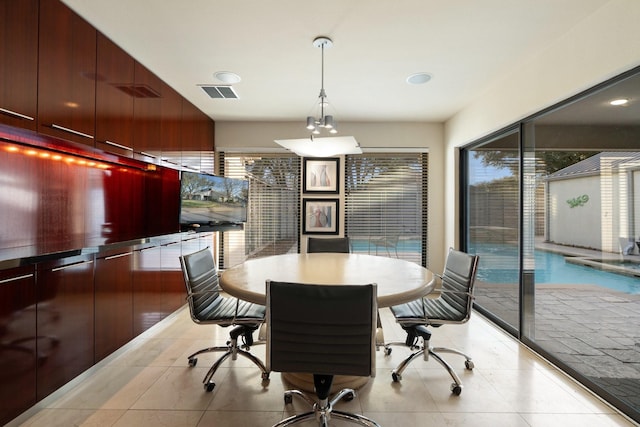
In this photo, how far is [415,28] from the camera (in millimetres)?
2316

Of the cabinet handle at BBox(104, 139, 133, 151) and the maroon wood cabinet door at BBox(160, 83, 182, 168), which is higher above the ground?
the maroon wood cabinet door at BBox(160, 83, 182, 168)

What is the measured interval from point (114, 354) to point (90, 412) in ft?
2.29

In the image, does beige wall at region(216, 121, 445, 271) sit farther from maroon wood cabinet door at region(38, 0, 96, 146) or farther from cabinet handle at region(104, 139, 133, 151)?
maroon wood cabinet door at region(38, 0, 96, 146)

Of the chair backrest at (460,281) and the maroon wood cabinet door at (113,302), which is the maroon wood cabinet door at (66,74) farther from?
the chair backrest at (460,281)

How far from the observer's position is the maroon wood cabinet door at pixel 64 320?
1.90 metres

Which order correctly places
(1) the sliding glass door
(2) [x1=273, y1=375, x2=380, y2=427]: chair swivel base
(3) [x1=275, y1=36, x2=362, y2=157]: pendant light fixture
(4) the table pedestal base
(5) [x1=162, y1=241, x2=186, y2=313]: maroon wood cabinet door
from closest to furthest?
(2) [x1=273, y1=375, x2=380, y2=427]: chair swivel base, (1) the sliding glass door, (4) the table pedestal base, (3) [x1=275, y1=36, x2=362, y2=157]: pendant light fixture, (5) [x1=162, y1=241, x2=186, y2=313]: maroon wood cabinet door

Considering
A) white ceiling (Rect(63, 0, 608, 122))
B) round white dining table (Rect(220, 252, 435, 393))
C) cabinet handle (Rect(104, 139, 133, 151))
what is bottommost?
round white dining table (Rect(220, 252, 435, 393))

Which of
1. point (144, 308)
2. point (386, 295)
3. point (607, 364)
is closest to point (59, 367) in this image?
point (144, 308)

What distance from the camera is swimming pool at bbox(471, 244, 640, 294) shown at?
2.06 metres

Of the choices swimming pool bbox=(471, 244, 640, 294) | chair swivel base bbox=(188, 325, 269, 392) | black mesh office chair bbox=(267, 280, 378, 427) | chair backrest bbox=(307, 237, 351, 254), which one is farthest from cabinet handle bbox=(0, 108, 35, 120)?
swimming pool bbox=(471, 244, 640, 294)

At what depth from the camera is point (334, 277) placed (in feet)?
6.61

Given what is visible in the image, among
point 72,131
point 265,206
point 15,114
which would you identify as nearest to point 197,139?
point 265,206

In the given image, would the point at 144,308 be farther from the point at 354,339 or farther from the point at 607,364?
the point at 607,364

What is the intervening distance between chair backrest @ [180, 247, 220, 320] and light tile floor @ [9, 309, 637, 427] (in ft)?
1.72
